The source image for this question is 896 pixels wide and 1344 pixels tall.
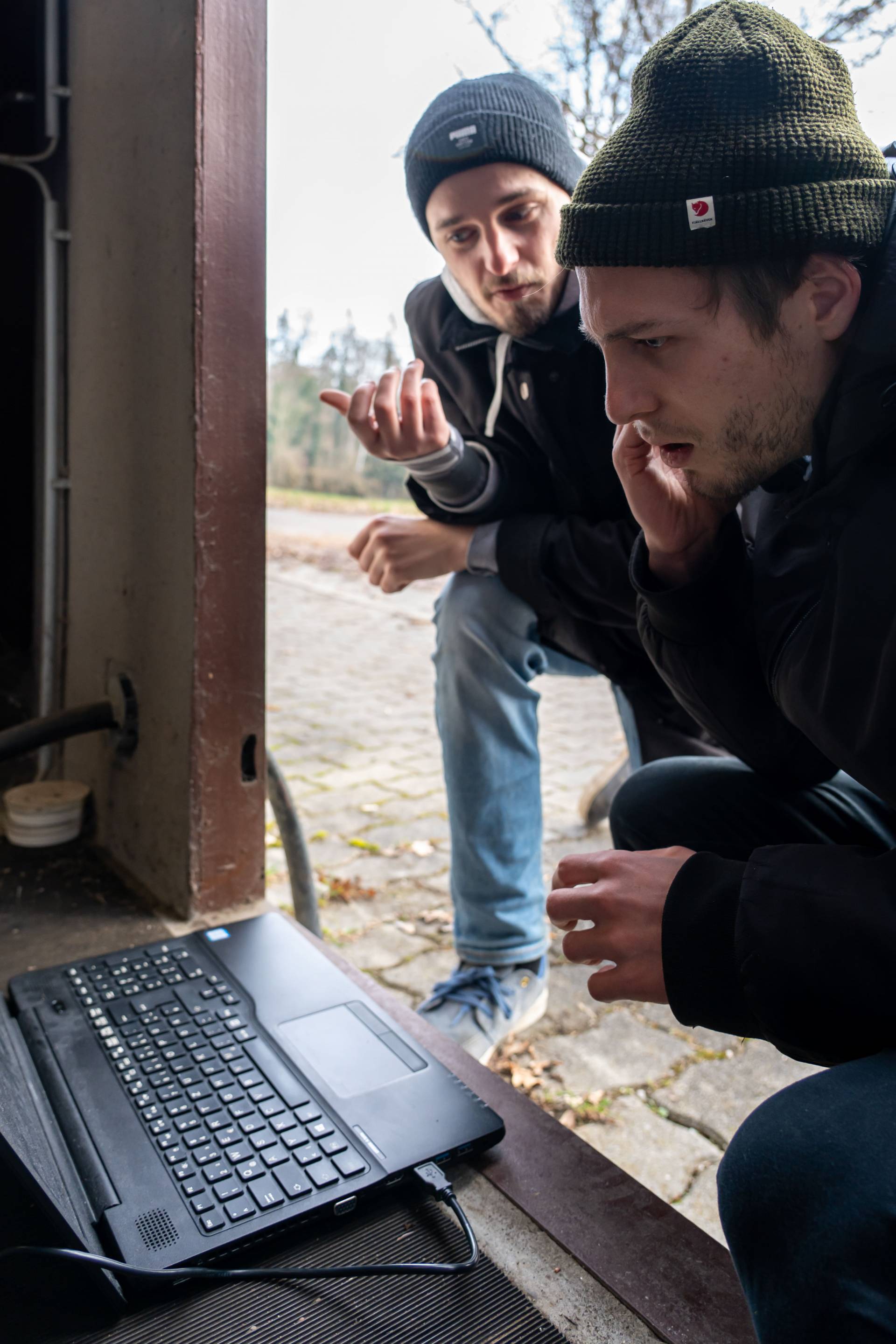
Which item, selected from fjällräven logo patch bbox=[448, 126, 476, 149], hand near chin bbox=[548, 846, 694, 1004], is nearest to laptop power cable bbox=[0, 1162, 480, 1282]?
hand near chin bbox=[548, 846, 694, 1004]

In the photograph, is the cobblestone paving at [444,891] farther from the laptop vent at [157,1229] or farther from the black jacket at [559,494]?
the laptop vent at [157,1229]

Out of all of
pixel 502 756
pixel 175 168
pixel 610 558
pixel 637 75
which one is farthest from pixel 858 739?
pixel 175 168

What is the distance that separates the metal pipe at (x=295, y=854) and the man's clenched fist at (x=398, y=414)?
Result: 0.79 metres

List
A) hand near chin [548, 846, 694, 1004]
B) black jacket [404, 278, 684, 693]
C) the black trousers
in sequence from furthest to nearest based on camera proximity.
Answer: black jacket [404, 278, 684, 693] → hand near chin [548, 846, 694, 1004] → the black trousers

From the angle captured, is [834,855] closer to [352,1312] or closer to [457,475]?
[352,1312]

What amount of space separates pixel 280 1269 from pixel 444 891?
198 centimetres

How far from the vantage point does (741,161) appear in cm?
105

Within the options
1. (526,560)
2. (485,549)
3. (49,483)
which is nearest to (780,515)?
(526,560)

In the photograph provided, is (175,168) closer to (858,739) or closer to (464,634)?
(464,634)

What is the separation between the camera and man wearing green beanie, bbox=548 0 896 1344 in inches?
33.9

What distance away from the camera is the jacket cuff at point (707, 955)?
3.22 feet

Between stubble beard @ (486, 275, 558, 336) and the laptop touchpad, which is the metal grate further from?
stubble beard @ (486, 275, 558, 336)

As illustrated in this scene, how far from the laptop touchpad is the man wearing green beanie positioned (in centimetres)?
40

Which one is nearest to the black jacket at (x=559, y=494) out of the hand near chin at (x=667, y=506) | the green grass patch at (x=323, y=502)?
the hand near chin at (x=667, y=506)
